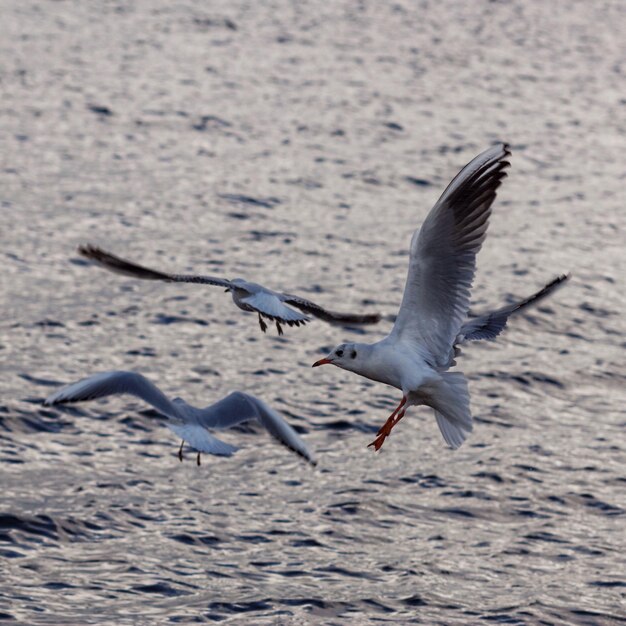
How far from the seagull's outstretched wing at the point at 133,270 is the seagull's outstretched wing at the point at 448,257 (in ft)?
4.99

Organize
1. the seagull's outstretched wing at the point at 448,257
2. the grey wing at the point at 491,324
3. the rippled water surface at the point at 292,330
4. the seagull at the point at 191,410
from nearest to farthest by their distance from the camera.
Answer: the seagull's outstretched wing at the point at 448,257 → the seagull at the point at 191,410 → the grey wing at the point at 491,324 → the rippled water surface at the point at 292,330

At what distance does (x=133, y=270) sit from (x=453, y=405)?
8.59ft

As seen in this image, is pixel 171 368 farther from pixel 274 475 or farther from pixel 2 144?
pixel 2 144

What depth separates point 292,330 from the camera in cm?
1762

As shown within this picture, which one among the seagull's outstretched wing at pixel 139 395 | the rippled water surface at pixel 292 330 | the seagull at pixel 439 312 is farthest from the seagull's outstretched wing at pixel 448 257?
the rippled water surface at pixel 292 330

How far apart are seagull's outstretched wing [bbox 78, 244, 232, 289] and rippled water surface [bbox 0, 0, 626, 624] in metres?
2.79

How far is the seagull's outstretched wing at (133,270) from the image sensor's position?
1059 centimetres

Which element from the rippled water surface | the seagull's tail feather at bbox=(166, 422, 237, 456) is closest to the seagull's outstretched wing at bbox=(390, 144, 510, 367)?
the seagull's tail feather at bbox=(166, 422, 237, 456)

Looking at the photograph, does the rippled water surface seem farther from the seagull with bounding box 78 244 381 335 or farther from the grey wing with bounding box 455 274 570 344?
the seagull with bounding box 78 244 381 335

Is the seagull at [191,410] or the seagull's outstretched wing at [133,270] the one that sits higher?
the seagull's outstretched wing at [133,270]

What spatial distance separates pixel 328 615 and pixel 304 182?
1214 cm

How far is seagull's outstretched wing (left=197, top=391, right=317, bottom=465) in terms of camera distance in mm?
11211

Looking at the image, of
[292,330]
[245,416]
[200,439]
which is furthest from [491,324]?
[292,330]

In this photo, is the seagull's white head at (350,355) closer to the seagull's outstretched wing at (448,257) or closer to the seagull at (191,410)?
the seagull's outstretched wing at (448,257)
